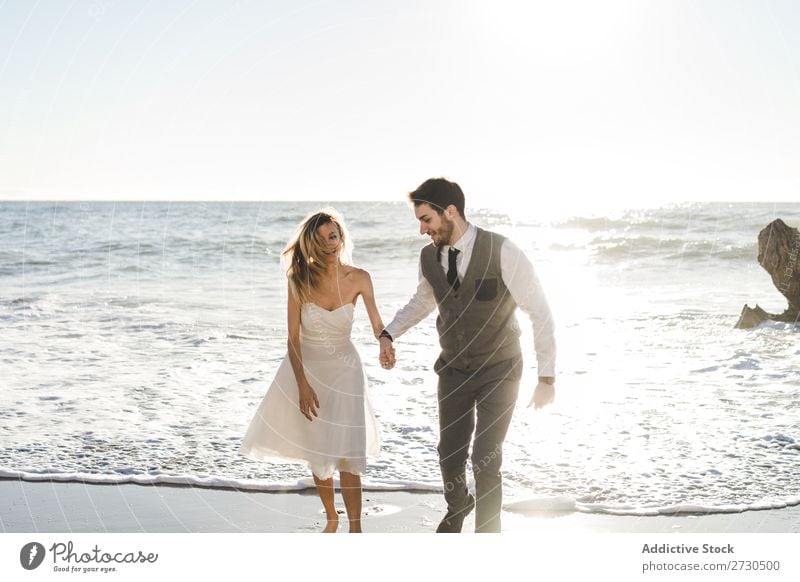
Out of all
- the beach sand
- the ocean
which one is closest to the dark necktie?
the beach sand

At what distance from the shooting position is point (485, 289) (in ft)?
15.5

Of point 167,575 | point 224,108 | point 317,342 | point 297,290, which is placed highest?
point 224,108

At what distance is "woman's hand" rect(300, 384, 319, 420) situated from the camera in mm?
5082

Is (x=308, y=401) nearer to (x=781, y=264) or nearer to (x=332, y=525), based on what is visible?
(x=332, y=525)

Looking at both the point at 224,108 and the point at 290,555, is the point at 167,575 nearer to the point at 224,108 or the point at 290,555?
the point at 290,555

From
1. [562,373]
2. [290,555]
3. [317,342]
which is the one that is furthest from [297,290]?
[562,373]

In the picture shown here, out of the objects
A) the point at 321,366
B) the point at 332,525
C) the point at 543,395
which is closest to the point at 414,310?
the point at 321,366

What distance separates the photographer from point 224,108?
26.1 feet

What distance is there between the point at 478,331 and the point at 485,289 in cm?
24

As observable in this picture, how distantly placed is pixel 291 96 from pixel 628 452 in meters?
4.39

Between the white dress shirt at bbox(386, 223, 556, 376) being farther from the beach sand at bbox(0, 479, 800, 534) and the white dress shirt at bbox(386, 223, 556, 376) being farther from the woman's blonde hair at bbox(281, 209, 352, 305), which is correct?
the beach sand at bbox(0, 479, 800, 534)

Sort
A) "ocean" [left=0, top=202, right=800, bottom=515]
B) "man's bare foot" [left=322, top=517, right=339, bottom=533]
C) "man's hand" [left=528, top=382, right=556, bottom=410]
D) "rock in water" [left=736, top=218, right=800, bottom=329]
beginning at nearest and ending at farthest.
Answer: "man's hand" [left=528, top=382, right=556, bottom=410]
"man's bare foot" [left=322, top=517, right=339, bottom=533]
"ocean" [left=0, top=202, right=800, bottom=515]
"rock in water" [left=736, top=218, right=800, bottom=329]

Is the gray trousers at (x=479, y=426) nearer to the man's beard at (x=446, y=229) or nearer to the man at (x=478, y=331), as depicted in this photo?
the man at (x=478, y=331)

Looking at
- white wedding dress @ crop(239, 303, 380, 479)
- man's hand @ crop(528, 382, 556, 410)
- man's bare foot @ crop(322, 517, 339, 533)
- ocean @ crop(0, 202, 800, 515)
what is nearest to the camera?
man's hand @ crop(528, 382, 556, 410)
